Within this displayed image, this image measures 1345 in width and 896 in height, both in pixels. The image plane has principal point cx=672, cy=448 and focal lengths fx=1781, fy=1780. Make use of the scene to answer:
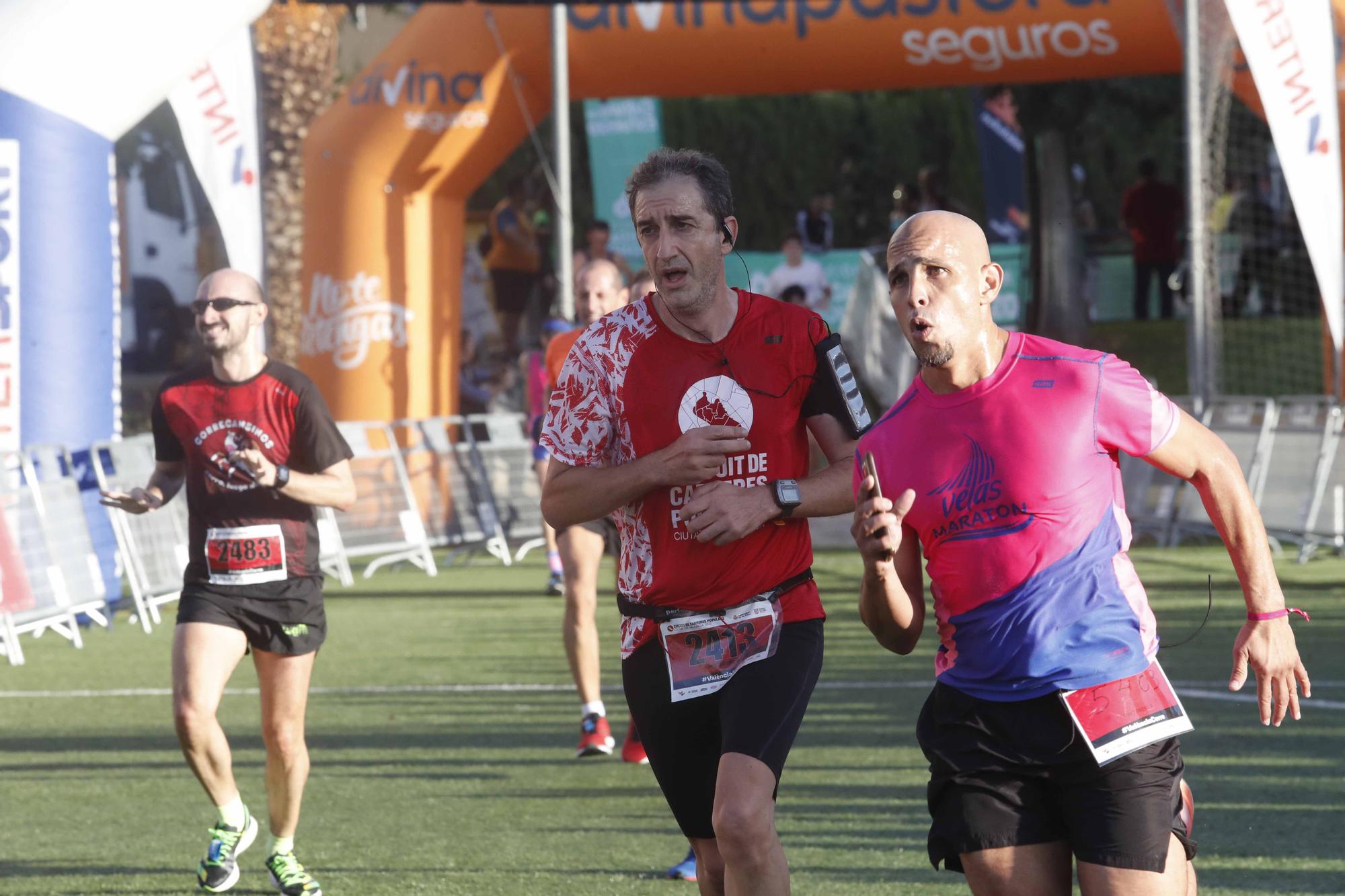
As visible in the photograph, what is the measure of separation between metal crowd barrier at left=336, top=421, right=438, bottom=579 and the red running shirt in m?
11.1

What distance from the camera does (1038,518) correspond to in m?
3.67

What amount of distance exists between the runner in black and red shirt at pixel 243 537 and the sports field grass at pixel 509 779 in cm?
43

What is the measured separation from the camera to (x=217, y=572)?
6082 millimetres

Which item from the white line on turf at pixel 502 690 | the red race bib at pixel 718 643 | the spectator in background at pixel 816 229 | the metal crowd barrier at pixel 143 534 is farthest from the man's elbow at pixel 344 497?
the spectator in background at pixel 816 229

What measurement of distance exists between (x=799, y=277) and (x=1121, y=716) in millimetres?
15386

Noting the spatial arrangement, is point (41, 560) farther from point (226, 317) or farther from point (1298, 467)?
point (1298, 467)

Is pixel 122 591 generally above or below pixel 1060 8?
below

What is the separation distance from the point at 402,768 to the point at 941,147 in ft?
86.5

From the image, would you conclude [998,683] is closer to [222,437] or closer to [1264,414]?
[222,437]

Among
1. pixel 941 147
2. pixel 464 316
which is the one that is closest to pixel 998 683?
pixel 464 316

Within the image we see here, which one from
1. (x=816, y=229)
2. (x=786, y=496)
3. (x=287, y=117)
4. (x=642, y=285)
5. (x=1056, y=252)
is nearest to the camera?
(x=786, y=496)

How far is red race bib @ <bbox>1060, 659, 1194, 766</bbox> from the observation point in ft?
11.8

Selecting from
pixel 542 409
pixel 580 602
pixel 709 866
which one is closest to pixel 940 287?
pixel 709 866

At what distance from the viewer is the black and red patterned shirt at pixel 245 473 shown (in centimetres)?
611
